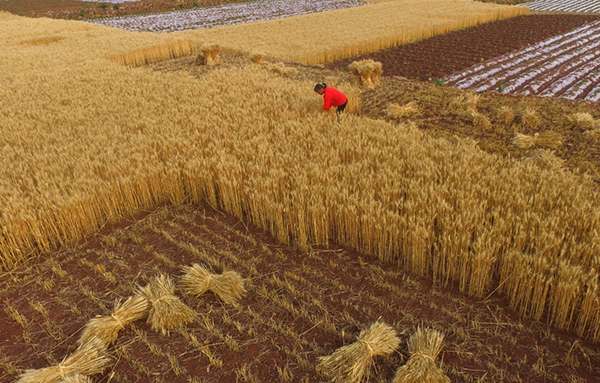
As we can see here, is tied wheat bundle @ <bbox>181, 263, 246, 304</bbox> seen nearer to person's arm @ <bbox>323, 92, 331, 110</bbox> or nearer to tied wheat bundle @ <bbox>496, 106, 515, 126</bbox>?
person's arm @ <bbox>323, 92, 331, 110</bbox>

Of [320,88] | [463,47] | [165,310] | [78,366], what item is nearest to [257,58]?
[320,88]

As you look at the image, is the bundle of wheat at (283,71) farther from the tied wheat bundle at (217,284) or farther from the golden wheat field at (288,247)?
the tied wheat bundle at (217,284)

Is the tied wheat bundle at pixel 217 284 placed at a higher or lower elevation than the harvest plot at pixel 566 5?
lower

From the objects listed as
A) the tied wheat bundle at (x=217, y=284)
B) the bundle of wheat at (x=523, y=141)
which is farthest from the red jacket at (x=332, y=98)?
the tied wheat bundle at (x=217, y=284)

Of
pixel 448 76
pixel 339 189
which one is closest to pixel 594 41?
pixel 448 76

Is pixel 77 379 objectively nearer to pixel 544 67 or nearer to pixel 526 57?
pixel 544 67

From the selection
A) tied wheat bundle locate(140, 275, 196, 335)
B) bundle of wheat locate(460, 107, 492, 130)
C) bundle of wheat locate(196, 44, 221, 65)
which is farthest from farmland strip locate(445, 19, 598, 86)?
tied wheat bundle locate(140, 275, 196, 335)
